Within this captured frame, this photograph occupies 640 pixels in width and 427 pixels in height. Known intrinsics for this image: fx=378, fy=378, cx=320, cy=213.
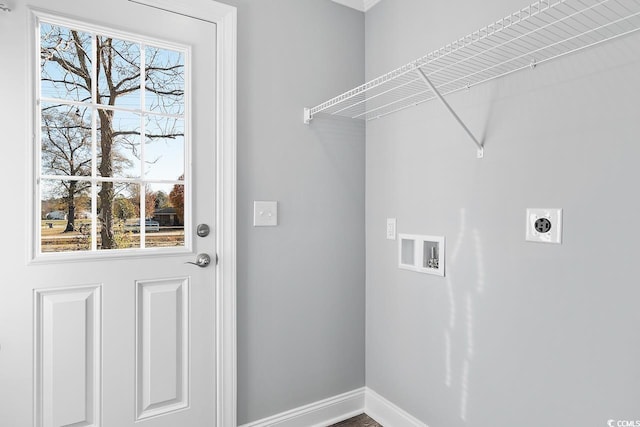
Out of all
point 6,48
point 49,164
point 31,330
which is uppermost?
point 6,48

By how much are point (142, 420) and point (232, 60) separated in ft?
5.17

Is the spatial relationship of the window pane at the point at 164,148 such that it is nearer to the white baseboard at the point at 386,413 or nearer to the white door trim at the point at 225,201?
the white door trim at the point at 225,201

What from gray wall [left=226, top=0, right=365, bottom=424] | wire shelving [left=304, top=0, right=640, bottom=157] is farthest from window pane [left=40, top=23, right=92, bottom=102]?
wire shelving [left=304, top=0, right=640, bottom=157]

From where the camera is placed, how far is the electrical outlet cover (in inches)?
49.2

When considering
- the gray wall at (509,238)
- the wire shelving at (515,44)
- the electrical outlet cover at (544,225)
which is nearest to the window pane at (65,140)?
the wire shelving at (515,44)

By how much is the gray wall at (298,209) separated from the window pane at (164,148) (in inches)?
10.4

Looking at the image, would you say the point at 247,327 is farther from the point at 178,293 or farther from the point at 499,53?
the point at 499,53

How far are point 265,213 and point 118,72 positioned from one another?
83 centimetres

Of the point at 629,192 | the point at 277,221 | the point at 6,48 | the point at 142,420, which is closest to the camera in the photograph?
the point at 629,192

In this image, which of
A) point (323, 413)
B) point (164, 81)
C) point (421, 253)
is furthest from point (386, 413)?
point (164, 81)

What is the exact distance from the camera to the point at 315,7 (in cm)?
194

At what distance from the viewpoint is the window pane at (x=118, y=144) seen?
4.82 ft

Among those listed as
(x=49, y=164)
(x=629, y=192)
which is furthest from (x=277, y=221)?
(x=629, y=192)

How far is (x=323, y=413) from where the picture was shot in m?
1.98
